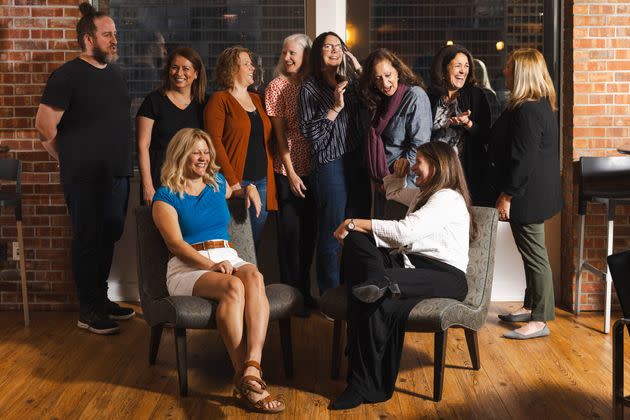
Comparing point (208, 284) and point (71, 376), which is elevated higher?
point (208, 284)

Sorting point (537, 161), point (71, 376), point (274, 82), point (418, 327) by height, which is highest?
point (274, 82)

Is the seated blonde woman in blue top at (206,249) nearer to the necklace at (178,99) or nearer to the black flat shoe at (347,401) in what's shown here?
the black flat shoe at (347,401)

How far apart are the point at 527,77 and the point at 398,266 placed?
1.32m

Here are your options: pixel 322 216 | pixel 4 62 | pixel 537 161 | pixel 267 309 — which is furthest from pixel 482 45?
pixel 4 62

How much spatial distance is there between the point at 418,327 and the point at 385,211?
864 mm

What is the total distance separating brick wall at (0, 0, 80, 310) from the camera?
507cm

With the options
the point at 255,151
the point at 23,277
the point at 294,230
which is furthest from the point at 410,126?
the point at 23,277

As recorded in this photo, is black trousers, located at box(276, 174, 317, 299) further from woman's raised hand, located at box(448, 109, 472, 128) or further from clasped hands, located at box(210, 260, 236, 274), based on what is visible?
clasped hands, located at box(210, 260, 236, 274)

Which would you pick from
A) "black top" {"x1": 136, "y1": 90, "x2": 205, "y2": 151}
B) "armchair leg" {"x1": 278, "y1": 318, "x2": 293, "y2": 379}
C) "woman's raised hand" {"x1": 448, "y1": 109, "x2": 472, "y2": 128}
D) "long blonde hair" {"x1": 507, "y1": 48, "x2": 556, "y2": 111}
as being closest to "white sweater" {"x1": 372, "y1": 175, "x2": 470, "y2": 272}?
"armchair leg" {"x1": 278, "y1": 318, "x2": 293, "y2": 379}

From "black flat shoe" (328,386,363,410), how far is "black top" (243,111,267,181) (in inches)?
60.4

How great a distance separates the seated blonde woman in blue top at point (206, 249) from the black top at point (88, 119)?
36.9 inches

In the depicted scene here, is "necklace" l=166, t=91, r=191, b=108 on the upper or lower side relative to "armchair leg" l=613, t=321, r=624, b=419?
upper

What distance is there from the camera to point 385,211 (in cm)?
423

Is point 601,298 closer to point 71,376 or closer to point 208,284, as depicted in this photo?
point 208,284
